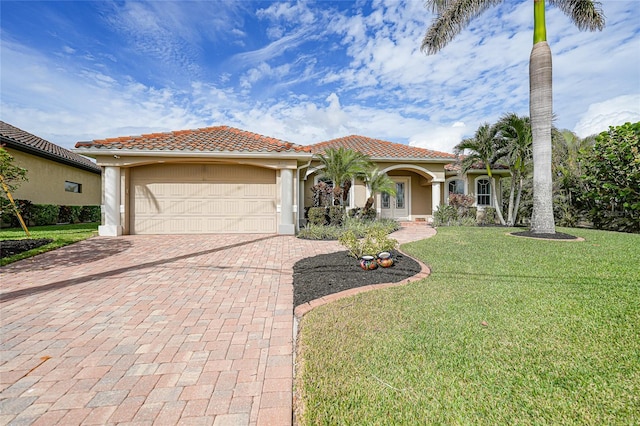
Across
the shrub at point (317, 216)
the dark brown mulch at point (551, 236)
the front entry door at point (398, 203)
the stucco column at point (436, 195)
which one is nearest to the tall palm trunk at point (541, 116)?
the dark brown mulch at point (551, 236)

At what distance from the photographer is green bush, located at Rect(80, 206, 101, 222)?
16964mm

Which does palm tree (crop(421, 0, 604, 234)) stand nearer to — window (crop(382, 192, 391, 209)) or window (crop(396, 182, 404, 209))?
window (crop(396, 182, 404, 209))

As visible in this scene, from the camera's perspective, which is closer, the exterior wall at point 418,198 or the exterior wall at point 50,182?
the exterior wall at point 50,182

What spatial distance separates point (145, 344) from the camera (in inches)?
119

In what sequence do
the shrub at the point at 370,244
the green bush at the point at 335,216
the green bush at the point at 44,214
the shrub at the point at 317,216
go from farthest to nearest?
the green bush at the point at 44,214 < the green bush at the point at 335,216 < the shrub at the point at 317,216 < the shrub at the point at 370,244

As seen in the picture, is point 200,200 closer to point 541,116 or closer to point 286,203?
point 286,203

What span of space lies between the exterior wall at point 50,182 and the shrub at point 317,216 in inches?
531

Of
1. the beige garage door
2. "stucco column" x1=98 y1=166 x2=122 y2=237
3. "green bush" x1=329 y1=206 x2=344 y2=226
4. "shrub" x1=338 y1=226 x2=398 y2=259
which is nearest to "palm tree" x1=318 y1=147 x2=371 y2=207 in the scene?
"green bush" x1=329 y1=206 x2=344 y2=226

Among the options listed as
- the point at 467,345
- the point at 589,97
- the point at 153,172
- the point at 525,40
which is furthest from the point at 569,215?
the point at 153,172

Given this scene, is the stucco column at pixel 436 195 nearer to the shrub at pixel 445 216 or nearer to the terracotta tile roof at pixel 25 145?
the shrub at pixel 445 216

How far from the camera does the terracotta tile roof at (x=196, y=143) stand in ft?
35.3

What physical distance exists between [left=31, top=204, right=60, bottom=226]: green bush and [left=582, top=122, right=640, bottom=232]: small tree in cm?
2599

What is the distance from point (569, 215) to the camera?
46.8 ft

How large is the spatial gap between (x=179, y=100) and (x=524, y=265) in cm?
1552
